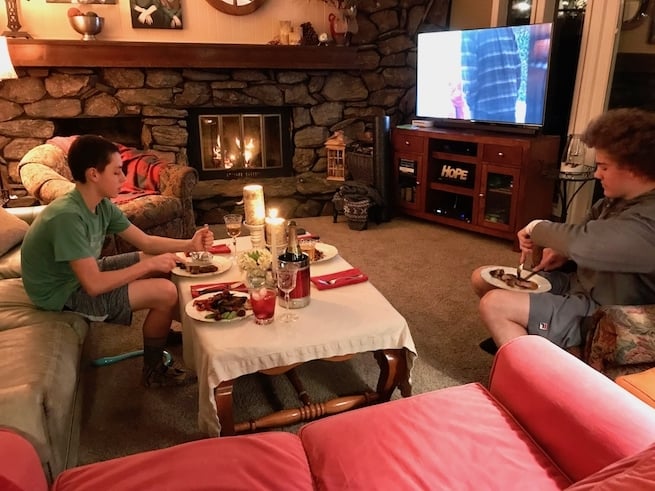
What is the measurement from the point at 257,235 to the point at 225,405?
0.82m

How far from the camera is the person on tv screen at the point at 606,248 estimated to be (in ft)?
5.66

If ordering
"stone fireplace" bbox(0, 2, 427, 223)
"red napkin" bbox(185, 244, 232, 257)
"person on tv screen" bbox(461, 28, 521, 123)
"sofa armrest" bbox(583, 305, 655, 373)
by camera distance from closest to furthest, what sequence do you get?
1. "sofa armrest" bbox(583, 305, 655, 373)
2. "red napkin" bbox(185, 244, 232, 257)
3. "person on tv screen" bbox(461, 28, 521, 123)
4. "stone fireplace" bbox(0, 2, 427, 223)

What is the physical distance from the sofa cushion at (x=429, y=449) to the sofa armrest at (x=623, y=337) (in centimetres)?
46

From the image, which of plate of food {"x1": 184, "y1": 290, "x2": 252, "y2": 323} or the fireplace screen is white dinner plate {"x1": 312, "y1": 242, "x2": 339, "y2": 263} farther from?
the fireplace screen

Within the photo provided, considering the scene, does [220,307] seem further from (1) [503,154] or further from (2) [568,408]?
(1) [503,154]

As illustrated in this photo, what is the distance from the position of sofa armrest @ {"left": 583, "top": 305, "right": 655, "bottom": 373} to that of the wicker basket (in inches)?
116

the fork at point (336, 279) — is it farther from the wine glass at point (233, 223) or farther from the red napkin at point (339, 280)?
the wine glass at point (233, 223)

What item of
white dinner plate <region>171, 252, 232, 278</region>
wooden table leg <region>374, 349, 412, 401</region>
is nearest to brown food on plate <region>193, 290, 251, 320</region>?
white dinner plate <region>171, 252, 232, 278</region>

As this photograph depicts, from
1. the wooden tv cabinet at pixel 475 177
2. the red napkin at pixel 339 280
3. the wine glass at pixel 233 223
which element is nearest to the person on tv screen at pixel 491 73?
the wooden tv cabinet at pixel 475 177

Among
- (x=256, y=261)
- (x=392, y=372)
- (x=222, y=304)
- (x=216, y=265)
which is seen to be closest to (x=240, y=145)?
(x=216, y=265)

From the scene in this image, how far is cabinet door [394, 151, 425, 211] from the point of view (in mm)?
4496

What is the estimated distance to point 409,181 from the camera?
183 inches

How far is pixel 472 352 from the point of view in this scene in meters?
2.46

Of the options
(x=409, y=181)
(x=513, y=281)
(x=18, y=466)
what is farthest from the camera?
(x=409, y=181)
